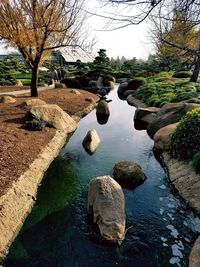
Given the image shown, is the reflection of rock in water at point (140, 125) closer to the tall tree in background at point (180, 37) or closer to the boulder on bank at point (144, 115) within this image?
the boulder on bank at point (144, 115)

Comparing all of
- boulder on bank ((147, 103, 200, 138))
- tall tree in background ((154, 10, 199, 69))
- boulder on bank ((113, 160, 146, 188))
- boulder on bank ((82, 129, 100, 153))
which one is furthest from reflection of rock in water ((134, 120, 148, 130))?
tall tree in background ((154, 10, 199, 69))

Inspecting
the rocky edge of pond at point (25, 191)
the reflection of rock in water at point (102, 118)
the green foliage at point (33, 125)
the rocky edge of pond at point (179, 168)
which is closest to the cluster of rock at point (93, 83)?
the reflection of rock in water at point (102, 118)

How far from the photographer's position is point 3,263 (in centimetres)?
645

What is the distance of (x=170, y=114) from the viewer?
15.7 meters

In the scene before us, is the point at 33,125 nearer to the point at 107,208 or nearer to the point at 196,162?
the point at 107,208

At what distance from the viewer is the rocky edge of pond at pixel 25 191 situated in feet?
24.1

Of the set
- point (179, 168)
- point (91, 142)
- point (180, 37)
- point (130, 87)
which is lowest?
point (130, 87)

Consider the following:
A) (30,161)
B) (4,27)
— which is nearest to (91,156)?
(30,161)

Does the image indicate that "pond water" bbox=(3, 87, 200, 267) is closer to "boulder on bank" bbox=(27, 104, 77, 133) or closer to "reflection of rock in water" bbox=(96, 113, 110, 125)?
"boulder on bank" bbox=(27, 104, 77, 133)

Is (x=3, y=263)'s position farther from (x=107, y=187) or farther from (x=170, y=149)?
(x=170, y=149)


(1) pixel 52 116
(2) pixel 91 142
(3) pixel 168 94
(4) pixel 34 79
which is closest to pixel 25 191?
(2) pixel 91 142

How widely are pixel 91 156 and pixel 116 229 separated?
5.94m

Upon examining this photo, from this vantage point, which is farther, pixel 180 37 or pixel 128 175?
pixel 128 175

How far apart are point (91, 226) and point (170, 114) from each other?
972cm
